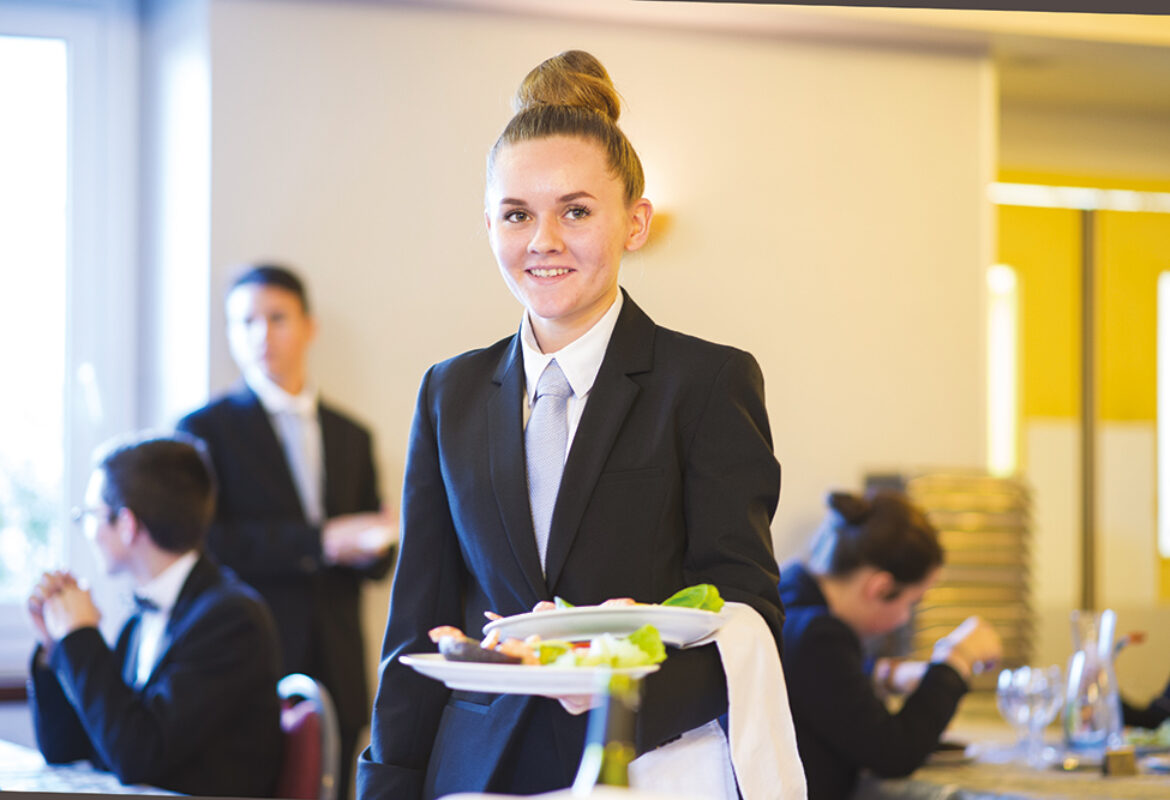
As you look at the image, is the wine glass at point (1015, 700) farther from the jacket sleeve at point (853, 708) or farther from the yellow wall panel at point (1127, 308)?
the yellow wall panel at point (1127, 308)

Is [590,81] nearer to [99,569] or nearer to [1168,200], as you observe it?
[99,569]

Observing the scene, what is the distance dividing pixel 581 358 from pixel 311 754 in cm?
100

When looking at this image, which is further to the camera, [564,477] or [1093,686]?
[1093,686]

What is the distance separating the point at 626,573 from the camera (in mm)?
1247

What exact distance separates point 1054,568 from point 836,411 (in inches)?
111

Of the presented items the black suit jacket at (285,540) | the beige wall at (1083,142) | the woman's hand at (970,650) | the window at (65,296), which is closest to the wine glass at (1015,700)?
the woman's hand at (970,650)

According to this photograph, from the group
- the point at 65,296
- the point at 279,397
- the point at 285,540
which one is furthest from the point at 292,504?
the point at 65,296

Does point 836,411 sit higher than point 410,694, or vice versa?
point 836,411

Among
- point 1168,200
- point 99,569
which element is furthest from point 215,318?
point 1168,200

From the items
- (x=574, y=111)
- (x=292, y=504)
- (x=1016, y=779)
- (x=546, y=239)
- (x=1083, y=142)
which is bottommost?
(x=1016, y=779)

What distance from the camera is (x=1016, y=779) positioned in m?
2.20

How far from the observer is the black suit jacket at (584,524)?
1242 millimetres

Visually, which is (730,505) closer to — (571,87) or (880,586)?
(571,87)

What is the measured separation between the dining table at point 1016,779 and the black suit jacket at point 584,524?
3.29ft
